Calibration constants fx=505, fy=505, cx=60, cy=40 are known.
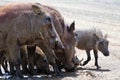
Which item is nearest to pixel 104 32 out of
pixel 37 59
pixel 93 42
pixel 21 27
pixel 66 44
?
pixel 93 42

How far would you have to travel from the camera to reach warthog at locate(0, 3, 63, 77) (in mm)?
13117

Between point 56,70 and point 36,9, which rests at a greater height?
point 36,9

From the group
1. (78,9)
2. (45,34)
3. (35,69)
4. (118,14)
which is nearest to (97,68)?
(35,69)

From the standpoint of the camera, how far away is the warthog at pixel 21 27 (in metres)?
13.1

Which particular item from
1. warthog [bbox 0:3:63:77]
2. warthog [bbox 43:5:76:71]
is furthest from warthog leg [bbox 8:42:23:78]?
warthog [bbox 43:5:76:71]

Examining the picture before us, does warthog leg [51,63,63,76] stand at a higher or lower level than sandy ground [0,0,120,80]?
higher

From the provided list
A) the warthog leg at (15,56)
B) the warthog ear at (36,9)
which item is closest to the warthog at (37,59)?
the warthog leg at (15,56)

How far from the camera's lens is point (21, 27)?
43.4ft

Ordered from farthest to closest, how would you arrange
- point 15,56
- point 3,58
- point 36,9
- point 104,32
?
point 104,32 < point 3,58 < point 36,9 < point 15,56

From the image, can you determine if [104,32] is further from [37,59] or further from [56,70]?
[56,70]

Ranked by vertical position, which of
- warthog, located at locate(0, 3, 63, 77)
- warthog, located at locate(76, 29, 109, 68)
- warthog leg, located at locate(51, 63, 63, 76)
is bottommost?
warthog, located at locate(76, 29, 109, 68)

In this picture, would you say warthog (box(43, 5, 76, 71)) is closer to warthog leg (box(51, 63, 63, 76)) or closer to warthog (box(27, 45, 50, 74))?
warthog (box(27, 45, 50, 74))

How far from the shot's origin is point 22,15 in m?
13.3

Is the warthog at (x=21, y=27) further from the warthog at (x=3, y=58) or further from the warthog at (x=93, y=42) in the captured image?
the warthog at (x=93, y=42)
